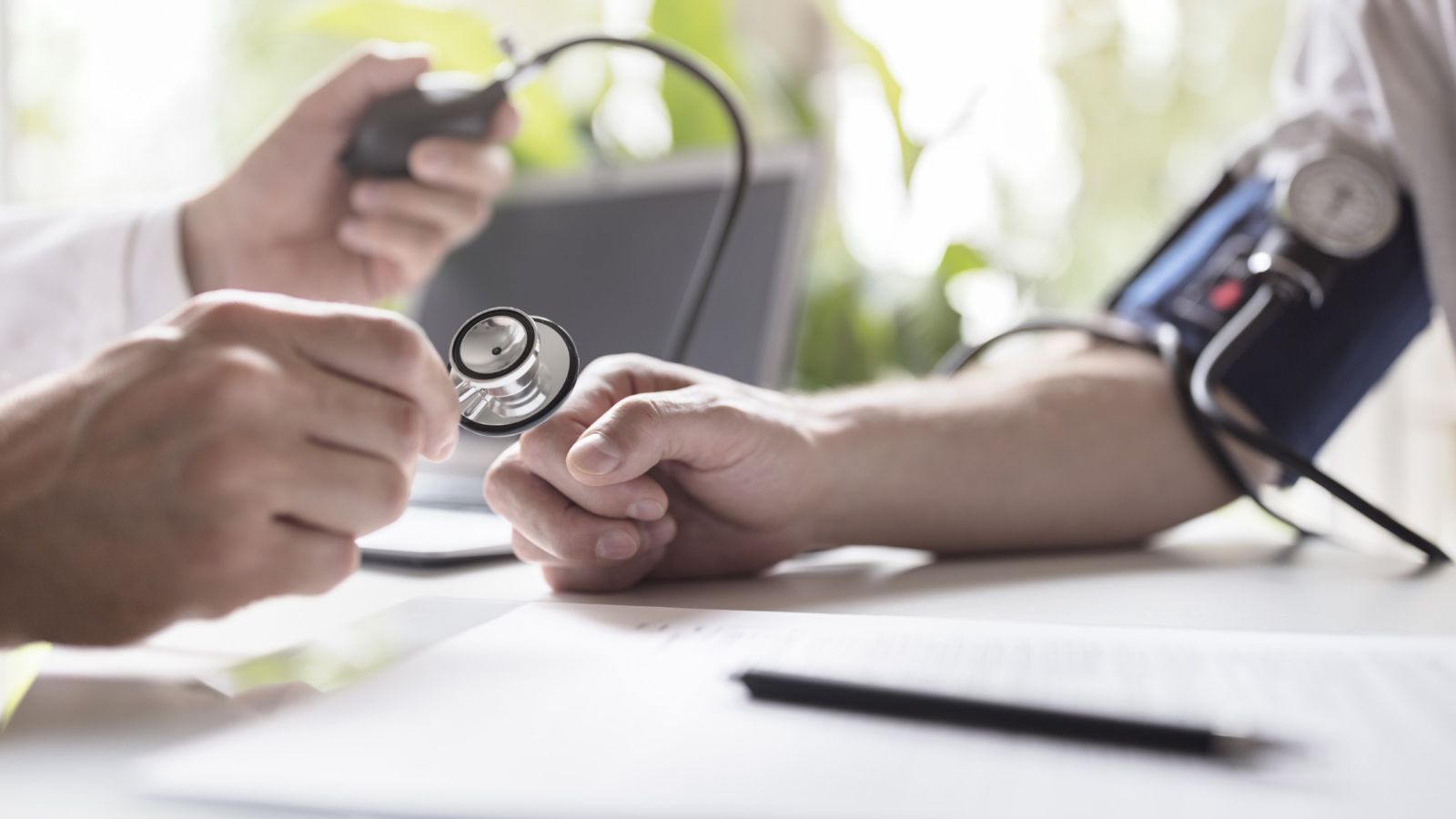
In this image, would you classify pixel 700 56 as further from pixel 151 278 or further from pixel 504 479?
pixel 504 479

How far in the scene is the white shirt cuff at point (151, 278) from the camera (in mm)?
761

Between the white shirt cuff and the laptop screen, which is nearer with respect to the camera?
the white shirt cuff

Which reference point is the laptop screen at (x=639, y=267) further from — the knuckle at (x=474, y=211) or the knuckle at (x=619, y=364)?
the knuckle at (x=619, y=364)

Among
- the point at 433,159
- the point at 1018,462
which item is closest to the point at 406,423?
the point at 1018,462

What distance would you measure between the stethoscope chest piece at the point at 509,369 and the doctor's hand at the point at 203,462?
12mm

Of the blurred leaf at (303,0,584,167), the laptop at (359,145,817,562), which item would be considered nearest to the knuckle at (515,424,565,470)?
the laptop at (359,145,817,562)

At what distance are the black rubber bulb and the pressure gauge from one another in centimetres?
55

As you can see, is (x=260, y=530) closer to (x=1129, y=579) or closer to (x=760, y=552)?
(x=760, y=552)

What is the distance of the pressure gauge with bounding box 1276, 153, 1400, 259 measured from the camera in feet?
2.04

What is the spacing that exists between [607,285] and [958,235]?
722mm

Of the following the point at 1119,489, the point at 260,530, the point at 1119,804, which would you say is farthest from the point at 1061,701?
the point at 1119,489

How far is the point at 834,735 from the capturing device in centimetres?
25

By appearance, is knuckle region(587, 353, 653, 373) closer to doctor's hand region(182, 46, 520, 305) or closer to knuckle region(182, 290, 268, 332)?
knuckle region(182, 290, 268, 332)

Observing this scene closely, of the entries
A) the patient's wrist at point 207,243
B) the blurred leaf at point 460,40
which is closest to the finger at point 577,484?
the patient's wrist at point 207,243
